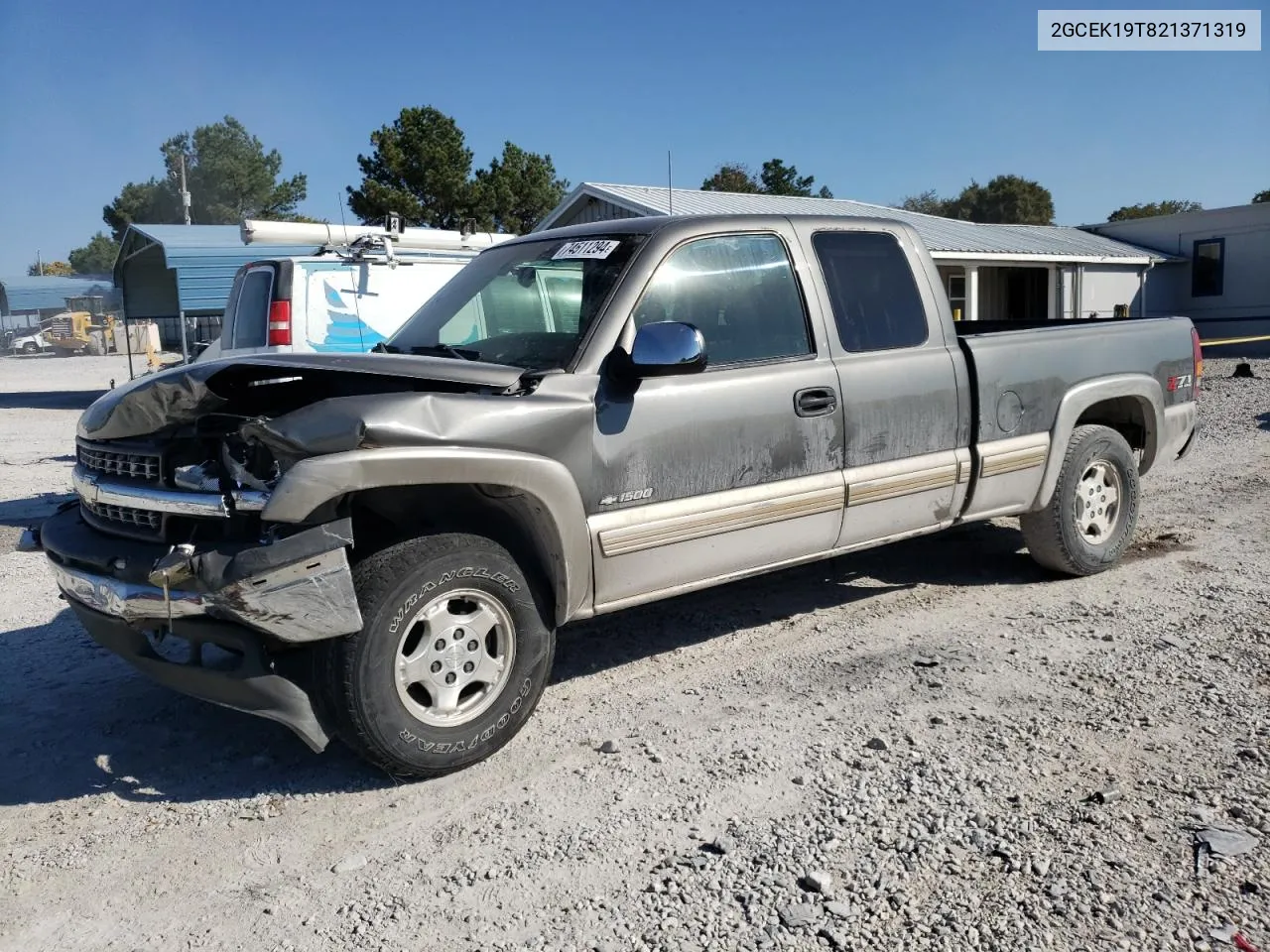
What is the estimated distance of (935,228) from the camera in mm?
26938

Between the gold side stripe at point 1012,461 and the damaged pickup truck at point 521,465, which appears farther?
the gold side stripe at point 1012,461

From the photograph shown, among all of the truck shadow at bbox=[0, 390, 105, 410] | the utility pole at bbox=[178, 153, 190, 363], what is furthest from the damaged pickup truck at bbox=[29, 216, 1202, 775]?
the truck shadow at bbox=[0, 390, 105, 410]

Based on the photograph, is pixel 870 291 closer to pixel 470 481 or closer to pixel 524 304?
pixel 524 304

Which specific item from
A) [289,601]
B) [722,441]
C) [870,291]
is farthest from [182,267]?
[289,601]

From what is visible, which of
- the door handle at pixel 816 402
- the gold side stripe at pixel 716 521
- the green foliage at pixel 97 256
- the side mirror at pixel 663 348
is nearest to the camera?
the side mirror at pixel 663 348

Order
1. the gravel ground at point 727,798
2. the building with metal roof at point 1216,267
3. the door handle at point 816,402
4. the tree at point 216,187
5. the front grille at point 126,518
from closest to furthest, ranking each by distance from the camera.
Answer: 1. the gravel ground at point 727,798
2. the front grille at point 126,518
3. the door handle at point 816,402
4. the building with metal roof at point 1216,267
5. the tree at point 216,187

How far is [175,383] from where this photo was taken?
351 centimetres

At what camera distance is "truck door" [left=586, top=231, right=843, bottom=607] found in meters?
4.05

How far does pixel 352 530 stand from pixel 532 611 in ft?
2.39

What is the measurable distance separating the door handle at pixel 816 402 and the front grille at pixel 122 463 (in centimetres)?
254

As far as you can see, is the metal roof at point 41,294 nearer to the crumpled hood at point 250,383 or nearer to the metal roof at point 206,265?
the metal roof at point 206,265

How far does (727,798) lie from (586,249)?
93.0 inches

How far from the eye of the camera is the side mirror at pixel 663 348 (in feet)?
12.8

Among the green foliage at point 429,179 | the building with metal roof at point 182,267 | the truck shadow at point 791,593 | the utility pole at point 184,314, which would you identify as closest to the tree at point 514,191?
the green foliage at point 429,179
